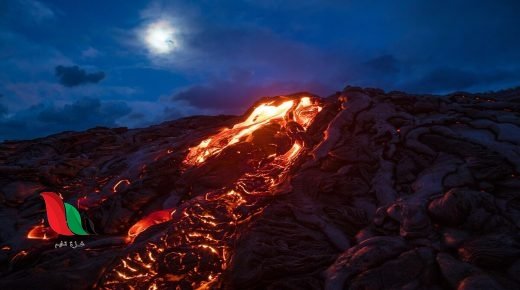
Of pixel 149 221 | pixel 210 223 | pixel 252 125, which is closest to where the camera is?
pixel 210 223

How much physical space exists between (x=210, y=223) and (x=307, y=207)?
7.67ft

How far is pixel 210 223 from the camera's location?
7996 mm

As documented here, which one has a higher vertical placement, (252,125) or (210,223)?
(252,125)

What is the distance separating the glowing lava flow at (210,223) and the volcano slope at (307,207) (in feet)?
0.13

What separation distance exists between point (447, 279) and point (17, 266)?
32.7ft

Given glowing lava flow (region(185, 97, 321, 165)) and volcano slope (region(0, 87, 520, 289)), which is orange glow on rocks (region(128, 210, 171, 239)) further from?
glowing lava flow (region(185, 97, 321, 165))

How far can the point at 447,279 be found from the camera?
4684mm

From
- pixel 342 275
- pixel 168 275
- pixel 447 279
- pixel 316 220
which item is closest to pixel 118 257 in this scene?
pixel 168 275

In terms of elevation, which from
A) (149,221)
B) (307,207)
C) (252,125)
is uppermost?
(252,125)

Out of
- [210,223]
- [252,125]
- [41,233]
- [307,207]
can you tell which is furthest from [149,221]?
[252,125]

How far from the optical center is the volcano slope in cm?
543

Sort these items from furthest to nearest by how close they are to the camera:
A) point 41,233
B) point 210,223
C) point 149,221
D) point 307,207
→ point 41,233
point 149,221
point 210,223
point 307,207

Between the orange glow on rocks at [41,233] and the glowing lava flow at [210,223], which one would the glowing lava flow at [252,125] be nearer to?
the glowing lava flow at [210,223]

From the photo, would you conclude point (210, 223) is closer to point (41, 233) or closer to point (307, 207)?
point (307, 207)
